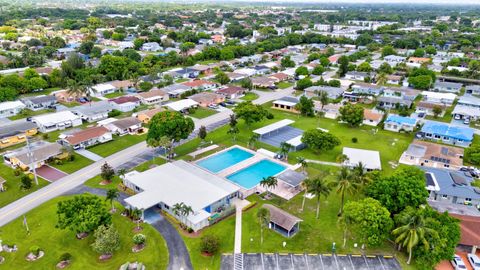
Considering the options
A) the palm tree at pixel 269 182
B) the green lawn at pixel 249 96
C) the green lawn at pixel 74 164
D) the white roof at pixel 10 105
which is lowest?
the green lawn at pixel 74 164

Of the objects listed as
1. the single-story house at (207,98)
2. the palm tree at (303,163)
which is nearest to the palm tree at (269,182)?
the palm tree at (303,163)

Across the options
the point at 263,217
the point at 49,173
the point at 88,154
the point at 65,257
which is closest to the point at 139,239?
the point at 65,257

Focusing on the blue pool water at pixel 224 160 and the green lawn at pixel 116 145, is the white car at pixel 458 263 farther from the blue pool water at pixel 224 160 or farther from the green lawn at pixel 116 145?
the green lawn at pixel 116 145

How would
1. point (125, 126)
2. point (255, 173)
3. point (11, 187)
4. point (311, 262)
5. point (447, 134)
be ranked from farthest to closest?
point (125, 126) → point (447, 134) → point (255, 173) → point (11, 187) → point (311, 262)

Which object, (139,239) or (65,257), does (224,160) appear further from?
(65,257)

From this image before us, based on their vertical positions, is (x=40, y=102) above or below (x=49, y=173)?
above

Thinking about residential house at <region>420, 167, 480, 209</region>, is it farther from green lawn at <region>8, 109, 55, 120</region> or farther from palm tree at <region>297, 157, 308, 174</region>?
green lawn at <region>8, 109, 55, 120</region>

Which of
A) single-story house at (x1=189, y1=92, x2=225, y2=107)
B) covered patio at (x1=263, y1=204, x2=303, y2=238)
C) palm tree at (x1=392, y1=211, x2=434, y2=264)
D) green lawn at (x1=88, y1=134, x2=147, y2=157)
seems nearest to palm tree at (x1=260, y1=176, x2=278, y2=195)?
covered patio at (x1=263, y1=204, x2=303, y2=238)

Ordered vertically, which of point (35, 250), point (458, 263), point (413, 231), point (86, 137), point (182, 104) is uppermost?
point (413, 231)
